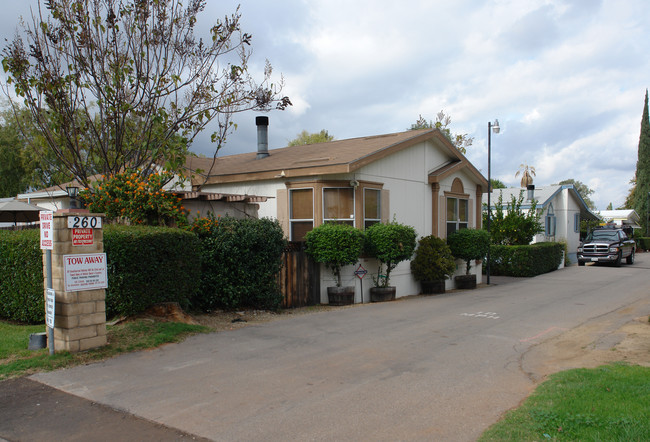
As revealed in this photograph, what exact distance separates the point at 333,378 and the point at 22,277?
22.3ft

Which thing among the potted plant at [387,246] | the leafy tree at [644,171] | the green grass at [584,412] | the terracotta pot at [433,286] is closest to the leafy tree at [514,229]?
the terracotta pot at [433,286]

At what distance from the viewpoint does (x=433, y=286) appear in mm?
16172

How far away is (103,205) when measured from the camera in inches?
411

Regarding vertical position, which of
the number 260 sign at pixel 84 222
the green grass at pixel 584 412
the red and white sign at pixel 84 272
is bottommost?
the green grass at pixel 584 412

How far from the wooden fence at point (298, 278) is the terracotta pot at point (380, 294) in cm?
183

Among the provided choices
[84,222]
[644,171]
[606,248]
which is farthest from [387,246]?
[644,171]

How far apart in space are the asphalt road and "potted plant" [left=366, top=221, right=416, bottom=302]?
8.45 feet

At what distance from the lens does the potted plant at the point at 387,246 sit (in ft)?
44.4

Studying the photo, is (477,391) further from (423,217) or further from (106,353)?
(423,217)

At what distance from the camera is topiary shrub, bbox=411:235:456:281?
51.3 ft

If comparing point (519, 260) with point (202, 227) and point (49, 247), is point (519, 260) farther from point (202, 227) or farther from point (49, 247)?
point (49, 247)

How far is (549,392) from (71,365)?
20.3 feet

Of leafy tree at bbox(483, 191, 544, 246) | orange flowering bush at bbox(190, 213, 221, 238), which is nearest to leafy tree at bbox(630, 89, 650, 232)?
leafy tree at bbox(483, 191, 544, 246)

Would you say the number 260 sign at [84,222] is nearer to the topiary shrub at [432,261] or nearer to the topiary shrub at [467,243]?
the topiary shrub at [432,261]
